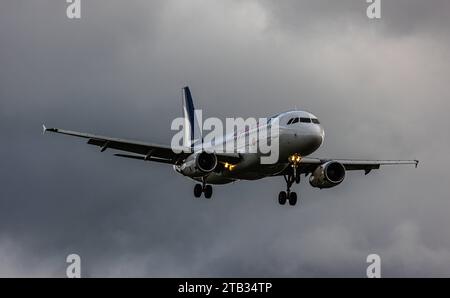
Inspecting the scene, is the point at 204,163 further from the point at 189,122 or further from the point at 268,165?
the point at 189,122

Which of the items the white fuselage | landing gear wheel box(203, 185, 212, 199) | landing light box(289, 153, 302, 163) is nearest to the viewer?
the white fuselage

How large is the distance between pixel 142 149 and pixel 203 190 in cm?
607

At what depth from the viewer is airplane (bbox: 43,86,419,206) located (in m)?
66.2

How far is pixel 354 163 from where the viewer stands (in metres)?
77.8

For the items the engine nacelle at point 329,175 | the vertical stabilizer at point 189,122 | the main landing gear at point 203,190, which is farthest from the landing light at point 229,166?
the vertical stabilizer at point 189,122

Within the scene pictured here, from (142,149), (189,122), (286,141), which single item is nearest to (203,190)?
(142,149)

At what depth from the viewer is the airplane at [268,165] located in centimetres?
6619

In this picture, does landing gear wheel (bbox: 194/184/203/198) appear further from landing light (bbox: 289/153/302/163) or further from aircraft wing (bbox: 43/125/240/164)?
landing light (bbox: 289/153/302/163)

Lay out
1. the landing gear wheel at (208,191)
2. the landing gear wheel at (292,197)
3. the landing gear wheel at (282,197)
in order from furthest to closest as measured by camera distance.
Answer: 1. the landing gear wheel at (208,191)
2. the landing gear wheel at (282,197)
3. the landing gear wheel at (292,197)

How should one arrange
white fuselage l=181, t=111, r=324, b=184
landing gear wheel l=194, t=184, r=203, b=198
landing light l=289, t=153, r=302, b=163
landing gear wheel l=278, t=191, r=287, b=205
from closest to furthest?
1. white fuselage l=181, t=111, r=324, b=184
2. landing light l=289, t=153, r=302, b=163
3. landing gear wheel l=278, t=191, r=287, b=205
4. landing gear wheel l=194, t=184, r=203, b=198

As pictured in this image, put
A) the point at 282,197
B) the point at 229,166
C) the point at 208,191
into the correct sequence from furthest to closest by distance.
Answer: the point at 208,191
the point at 282,197
the point at 229,166

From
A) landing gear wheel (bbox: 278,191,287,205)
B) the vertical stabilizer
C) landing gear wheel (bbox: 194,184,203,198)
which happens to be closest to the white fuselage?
landing gear wheel (bbox: 278,191,287,205)

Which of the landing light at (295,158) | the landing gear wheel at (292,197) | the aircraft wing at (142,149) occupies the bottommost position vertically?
the landing gear wheel at (292,197)

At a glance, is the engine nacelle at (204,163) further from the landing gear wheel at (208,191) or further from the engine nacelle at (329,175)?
the engine nacelle at (329,175)
